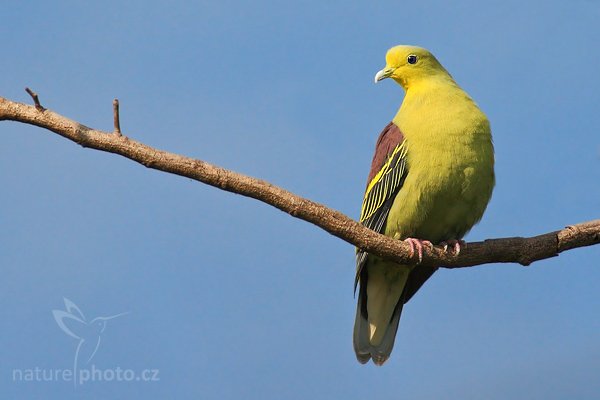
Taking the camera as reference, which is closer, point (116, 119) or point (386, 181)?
point (116, 119)

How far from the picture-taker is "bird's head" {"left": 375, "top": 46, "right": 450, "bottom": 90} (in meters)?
7.56

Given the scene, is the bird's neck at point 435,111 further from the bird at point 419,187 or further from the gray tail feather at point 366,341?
the gray tail feather at point 366,341

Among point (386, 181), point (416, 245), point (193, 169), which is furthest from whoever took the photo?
point (386, 181)

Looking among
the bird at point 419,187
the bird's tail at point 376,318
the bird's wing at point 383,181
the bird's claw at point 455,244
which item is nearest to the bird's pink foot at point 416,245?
the bird at point 419,187

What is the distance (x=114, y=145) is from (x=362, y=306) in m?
2.76

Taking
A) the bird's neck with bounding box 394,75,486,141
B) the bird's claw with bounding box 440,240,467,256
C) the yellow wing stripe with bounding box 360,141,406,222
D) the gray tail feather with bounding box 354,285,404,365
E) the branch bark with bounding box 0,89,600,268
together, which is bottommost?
the gray tail feather with bounding box 354,285,404,365

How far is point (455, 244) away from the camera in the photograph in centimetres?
683

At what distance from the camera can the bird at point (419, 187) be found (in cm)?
676

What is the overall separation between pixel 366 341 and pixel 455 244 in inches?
51.0

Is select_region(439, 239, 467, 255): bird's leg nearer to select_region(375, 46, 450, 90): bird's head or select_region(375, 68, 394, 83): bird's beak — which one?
select_region(375, 46, 450, 90): bird's head

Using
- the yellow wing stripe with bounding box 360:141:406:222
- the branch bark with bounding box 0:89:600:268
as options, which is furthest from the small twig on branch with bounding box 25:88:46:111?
the yellow wing stripe with bounding box 360:141:406:222

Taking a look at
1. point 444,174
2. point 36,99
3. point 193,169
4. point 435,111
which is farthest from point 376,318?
point 36,99

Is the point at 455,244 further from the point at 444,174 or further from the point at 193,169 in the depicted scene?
the point at 193,169

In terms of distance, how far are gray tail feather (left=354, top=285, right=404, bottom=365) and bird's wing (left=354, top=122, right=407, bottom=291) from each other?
47cm
